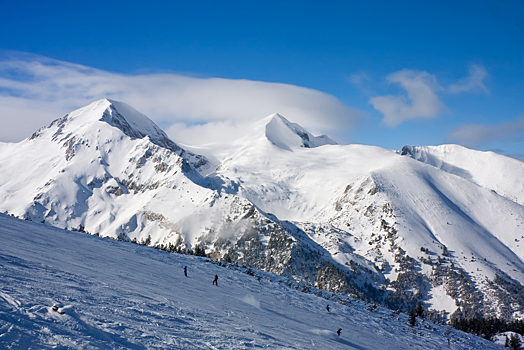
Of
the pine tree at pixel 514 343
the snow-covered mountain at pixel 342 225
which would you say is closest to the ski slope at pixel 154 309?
the pine tree at pixel 514 343

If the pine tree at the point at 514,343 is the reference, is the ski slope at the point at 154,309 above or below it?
below

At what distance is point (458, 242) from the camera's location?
13612 centimetres

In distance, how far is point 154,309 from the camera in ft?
53.7

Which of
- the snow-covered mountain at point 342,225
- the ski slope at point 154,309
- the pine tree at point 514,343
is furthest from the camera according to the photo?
the snow-covered mountain at point 342,225

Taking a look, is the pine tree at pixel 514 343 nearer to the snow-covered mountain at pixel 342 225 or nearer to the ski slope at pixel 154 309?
the ski slope at pixel 154 309

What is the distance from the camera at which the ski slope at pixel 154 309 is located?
11680 millimetres

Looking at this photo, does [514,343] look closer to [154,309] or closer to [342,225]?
[154,309]

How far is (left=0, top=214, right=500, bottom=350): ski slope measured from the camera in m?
11.7

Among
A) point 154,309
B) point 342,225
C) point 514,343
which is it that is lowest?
point 154,309

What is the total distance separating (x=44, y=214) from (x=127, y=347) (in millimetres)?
180536

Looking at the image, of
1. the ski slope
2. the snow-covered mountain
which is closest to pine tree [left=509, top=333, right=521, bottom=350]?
the ski slope

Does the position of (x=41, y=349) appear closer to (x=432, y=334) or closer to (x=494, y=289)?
(x=432, y=334)

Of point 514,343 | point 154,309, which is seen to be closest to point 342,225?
point 514,343

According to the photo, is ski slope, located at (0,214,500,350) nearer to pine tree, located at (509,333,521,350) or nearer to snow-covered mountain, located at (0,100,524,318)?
pine tree, located at (509,333,521,350)
